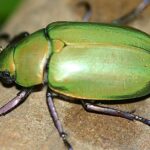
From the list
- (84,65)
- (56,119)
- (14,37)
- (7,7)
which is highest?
(84,65)

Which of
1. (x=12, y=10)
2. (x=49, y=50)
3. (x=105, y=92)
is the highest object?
(x=49, y=50)

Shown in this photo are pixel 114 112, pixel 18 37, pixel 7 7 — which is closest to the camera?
pixel 114 112

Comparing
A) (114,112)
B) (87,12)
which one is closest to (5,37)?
(87,12)

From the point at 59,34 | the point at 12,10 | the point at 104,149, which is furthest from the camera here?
the point at 12,10

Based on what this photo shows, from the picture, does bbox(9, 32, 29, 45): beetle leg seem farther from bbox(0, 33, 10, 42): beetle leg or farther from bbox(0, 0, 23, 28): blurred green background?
bbox(0, 0, 23, 28): blurred green background

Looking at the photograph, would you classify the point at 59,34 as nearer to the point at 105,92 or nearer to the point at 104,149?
the point at 105,92

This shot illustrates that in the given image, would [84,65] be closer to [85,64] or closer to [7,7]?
[85,64]

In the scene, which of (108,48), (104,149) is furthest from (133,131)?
(108,48)
